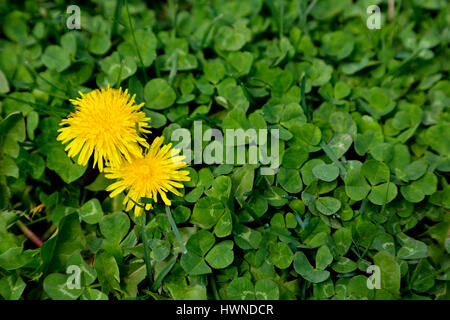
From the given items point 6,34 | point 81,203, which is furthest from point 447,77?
point 6,34

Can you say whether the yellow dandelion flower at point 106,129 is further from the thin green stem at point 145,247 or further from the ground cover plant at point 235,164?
the thin green stem at point 145,247

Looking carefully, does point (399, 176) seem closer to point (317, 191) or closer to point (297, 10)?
point (317, 191)

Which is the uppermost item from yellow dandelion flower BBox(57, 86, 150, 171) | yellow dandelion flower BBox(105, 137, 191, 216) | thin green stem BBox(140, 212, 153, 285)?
Answer: yellow dandelion flower BBox(57, 86, 150, 171)

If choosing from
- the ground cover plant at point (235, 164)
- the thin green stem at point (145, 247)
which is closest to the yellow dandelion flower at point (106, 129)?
the ground cover plant at point (235, 164)

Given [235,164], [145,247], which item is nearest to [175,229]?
[145,247]

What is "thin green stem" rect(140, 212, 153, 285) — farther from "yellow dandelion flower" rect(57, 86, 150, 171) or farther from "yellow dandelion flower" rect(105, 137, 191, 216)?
"yellow dandelion flower" rect(57, 86, 150, 171)

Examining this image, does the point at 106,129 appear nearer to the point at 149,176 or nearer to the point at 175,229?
the point at 149,176

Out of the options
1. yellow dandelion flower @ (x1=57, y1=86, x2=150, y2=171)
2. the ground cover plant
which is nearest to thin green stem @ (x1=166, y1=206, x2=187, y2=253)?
the ground cover plant
